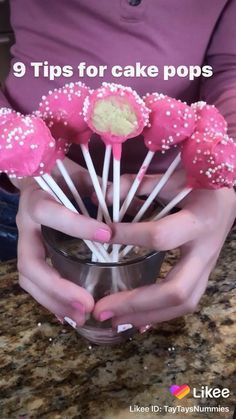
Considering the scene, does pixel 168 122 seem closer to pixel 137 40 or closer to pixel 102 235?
pixel 102 235

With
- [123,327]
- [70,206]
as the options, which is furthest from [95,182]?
[123,327]

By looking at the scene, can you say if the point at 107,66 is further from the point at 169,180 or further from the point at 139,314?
the point at 139,314

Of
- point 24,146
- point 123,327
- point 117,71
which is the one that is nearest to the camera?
point 24,146

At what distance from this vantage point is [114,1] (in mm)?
600

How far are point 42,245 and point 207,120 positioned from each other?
19cm

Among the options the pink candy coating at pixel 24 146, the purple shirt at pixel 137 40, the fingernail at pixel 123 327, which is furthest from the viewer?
the purple shirt at pixel 137 40

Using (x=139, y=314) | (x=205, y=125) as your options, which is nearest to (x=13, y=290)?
(x=139, y=314)

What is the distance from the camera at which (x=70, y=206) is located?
17.1 inches

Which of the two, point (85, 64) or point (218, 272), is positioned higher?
point (85, 64)

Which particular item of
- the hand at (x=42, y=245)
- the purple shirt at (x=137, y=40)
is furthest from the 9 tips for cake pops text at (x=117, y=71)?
the hand at (x=42, y=245)

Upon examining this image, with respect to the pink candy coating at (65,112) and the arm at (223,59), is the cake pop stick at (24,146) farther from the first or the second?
the arm at (223,59)

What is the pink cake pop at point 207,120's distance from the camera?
414 millimetres

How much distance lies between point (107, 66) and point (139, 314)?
30cm

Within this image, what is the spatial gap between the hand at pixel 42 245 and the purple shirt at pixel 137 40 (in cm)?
16
